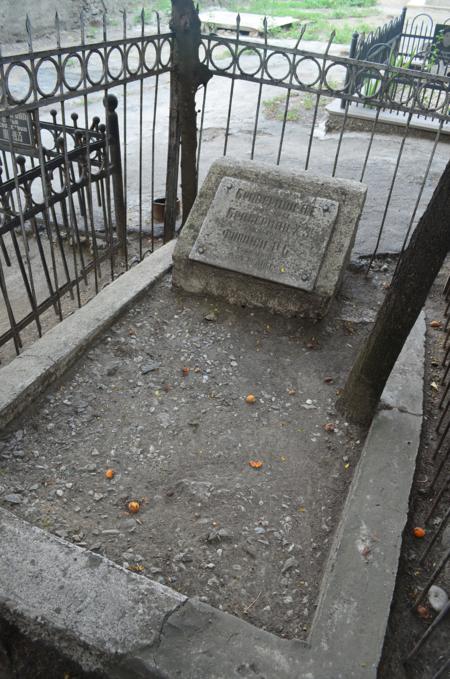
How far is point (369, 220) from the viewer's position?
19.3ft

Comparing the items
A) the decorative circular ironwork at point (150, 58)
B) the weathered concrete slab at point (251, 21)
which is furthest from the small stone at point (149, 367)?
the weathered concrete slab at point (251, 21)

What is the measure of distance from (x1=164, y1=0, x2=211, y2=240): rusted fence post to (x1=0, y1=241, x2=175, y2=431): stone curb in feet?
3.40

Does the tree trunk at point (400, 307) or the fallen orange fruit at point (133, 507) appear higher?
the tree trunk at point (400, 307)

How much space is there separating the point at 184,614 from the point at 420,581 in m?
1.14

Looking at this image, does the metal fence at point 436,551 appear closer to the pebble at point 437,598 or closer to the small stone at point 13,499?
the pebble at point 437,598

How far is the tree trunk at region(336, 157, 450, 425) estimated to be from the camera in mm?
2436

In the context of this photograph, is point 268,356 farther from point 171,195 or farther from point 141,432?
point 171,195

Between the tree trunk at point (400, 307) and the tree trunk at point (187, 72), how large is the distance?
259 centimetres

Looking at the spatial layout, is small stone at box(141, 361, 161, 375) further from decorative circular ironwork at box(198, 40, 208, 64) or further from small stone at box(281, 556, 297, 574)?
decorative circular ironwork at box(198, 40, 208, 64)

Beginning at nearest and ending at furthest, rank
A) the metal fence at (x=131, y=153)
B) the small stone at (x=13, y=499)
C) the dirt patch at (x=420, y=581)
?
the dirt patch at (x=420, y=581) → the small stone at (x=13, y=499) → the metal fence at (x=131, y=153)

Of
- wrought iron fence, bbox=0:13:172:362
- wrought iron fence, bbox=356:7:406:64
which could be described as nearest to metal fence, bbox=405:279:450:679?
wrought iron fence, bbox=0:13:172:362

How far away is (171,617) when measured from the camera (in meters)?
1.99

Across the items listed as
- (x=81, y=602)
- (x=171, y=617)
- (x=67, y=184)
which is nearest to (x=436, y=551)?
(x=171, y=617)

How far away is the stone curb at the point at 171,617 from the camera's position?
6.15 feet
